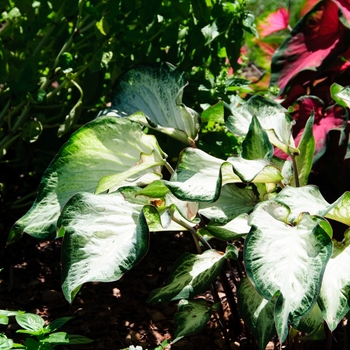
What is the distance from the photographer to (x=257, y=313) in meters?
1.57

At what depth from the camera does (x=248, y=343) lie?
72.1 inches

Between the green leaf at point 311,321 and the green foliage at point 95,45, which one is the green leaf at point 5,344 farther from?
the green foliage at point 95,45

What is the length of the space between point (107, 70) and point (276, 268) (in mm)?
1303

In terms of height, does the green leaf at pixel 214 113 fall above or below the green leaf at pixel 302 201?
above

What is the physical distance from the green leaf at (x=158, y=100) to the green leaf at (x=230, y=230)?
33 cm

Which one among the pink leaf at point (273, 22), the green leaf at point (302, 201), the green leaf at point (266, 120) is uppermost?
the pink leaf at point (273, 22)

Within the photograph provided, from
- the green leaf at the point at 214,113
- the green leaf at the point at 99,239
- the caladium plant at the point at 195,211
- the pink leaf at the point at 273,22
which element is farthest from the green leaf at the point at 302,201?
the pink leaf at the point at 273,22

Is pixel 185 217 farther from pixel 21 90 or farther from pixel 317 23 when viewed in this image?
pixel 317 23

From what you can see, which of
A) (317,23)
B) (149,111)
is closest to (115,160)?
(149,111)

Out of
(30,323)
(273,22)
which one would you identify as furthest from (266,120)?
(273,22)

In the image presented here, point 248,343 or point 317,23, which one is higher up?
point 317,23

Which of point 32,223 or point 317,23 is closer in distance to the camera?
point 32,223

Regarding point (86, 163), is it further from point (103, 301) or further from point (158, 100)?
point (103, 301)

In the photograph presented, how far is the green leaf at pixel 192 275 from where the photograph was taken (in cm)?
160
